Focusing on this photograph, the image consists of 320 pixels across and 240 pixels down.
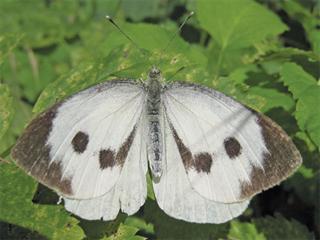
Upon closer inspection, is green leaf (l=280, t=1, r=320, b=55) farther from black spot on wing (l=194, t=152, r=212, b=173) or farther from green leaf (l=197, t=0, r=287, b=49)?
black spot on wing (l=194, t=152, r=212, b=173)

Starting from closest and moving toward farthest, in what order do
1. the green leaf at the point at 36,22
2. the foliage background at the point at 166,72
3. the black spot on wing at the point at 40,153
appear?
the black spot on wing at the point at 40,153 < the foliage background at the point at 166,72 < the green leaf at the point at 36,22

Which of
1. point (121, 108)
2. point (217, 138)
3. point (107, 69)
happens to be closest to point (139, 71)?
point (107, 69)

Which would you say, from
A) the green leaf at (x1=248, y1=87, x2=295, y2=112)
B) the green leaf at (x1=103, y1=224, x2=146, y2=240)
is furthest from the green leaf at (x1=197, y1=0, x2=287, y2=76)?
the green leaf at (x1=103, y1=224, x2=146, y2=240)

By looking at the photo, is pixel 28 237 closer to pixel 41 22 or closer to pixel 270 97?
pixel 270 97

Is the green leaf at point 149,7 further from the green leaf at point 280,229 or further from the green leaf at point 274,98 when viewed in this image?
the green leaf at point 280,229

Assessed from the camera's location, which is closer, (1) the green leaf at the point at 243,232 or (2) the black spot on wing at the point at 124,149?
(2) the black spot on wing at the point at 124,149

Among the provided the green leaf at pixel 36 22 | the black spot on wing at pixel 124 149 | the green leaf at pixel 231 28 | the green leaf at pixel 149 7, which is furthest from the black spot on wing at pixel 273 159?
the green leaf at pixel 149 7

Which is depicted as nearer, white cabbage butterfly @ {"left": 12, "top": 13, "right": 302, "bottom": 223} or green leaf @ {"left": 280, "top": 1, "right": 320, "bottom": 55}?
white cabbage butterfly @ {"left": 12, "top": 13, "right": 302, "bottom": 223}
